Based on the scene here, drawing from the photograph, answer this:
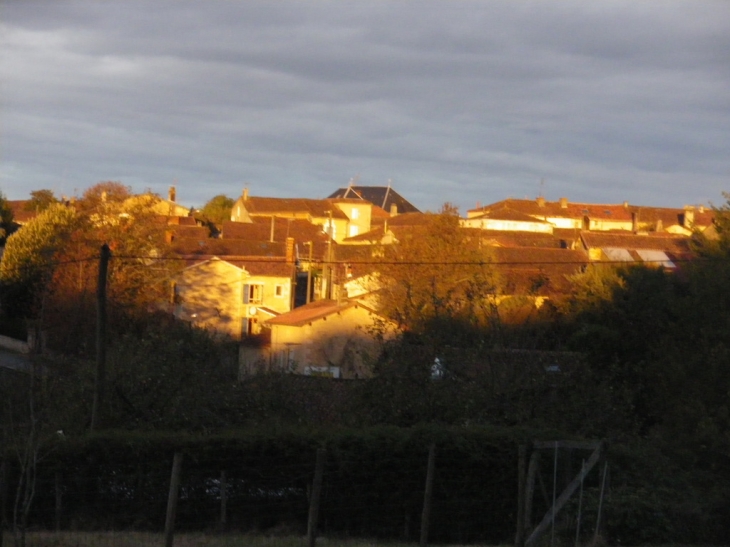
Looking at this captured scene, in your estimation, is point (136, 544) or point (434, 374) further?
point (434, 374)

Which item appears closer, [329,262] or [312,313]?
[329,262]

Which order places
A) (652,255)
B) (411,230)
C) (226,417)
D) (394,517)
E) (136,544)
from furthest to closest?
(652,255), (411,230), (226,417), (394,517), (136,544)

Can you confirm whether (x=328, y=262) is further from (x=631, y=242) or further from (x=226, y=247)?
(x=631, y=242)

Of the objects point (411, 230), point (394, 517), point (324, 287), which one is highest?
point (411, 230)

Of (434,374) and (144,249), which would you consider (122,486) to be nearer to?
(434,374)

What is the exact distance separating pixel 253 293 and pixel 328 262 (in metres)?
18.1

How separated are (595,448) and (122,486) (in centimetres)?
639

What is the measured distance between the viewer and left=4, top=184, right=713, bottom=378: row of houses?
32094 mm

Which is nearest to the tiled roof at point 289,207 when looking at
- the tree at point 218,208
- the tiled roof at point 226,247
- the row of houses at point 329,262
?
the row of houses at point 329,262

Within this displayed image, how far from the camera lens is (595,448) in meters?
11.3

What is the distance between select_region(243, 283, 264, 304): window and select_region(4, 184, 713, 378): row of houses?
0.19 ft

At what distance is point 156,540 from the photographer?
10.2 m

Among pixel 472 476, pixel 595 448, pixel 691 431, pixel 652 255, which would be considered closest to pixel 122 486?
pixel 472 476

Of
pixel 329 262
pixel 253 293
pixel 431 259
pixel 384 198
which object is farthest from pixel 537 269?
pixel 384 198
